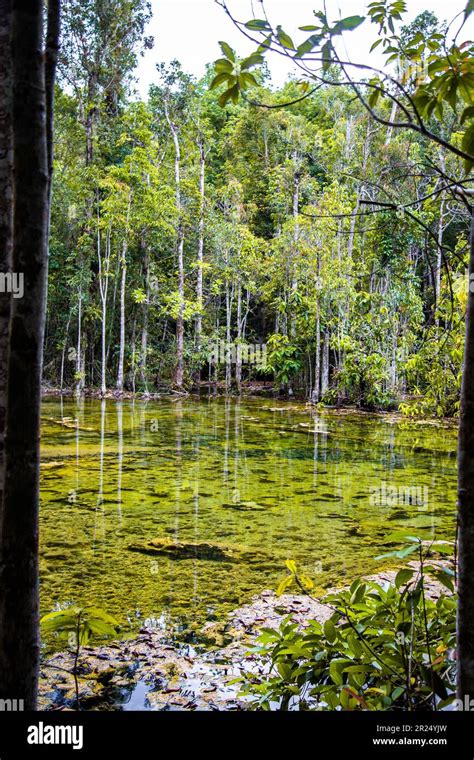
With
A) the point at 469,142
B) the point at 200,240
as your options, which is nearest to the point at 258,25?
the point at 469,142

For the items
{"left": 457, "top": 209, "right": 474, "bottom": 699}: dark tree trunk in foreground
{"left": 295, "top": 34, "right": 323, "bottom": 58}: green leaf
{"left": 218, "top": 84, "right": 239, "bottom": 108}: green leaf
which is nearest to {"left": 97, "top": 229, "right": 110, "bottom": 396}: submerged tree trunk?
{"left": 218, "top": 84, "right": 239, "bottom": 108}: green leaf

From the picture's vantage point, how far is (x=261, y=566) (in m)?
3.66

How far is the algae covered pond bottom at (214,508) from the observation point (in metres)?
3.31

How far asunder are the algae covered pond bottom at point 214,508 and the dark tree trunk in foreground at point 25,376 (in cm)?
191

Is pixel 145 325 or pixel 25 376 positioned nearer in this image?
pixel 25 376

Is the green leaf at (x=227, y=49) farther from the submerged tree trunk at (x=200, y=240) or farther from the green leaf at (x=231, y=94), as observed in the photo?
the submerged tree trunk at (x=200, y=240)

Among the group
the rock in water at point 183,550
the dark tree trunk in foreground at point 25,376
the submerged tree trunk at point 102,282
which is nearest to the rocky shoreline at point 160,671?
the rock in water at point 183,550

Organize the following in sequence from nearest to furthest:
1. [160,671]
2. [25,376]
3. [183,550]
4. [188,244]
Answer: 1. [25,376]
2. [160,671]
3. [183,550]
4. [188,244]

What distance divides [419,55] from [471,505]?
1.34m

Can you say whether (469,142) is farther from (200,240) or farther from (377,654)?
(200,240)

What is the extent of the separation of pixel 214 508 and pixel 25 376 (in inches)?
166

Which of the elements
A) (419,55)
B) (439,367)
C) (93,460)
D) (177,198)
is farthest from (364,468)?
(177,198)

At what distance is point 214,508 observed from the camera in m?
5.09
